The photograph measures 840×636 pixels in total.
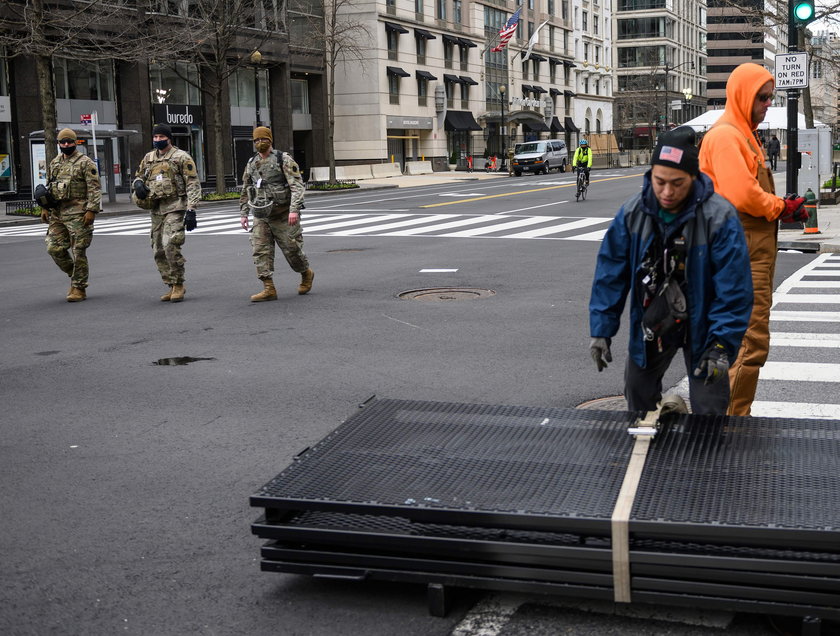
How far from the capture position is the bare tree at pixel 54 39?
2966cm

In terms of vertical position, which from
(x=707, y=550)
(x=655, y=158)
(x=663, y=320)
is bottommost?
(x=707, y=550)

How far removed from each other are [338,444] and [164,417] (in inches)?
106

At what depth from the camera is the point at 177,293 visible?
12383 mm

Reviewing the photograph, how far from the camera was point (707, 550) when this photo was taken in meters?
3.66

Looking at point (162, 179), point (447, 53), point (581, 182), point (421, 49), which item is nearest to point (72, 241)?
point (162, 179)

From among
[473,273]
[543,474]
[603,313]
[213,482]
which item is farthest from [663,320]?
[473,273]

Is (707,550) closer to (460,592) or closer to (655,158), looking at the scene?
(460,592)

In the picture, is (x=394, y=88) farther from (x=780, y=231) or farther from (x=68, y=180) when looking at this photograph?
(x=68, y=180)

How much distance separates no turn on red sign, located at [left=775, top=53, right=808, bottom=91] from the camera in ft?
57.0

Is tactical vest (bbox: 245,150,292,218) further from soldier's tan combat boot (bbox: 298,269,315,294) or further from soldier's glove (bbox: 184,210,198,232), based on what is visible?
soldier's tan combat boot (bbox: 298,269,315,294)

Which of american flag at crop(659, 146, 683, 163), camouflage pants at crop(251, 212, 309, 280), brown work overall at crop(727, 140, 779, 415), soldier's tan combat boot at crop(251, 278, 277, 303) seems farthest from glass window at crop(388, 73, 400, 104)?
american flag at crop(659, 146, 683, 163)

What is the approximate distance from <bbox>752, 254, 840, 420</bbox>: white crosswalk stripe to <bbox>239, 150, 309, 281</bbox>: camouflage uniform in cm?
544

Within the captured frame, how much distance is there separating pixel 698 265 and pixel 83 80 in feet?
136

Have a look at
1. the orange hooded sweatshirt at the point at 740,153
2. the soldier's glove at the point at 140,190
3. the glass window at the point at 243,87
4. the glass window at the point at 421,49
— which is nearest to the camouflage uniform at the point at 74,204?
the soldier's glove at the point at 140,190
